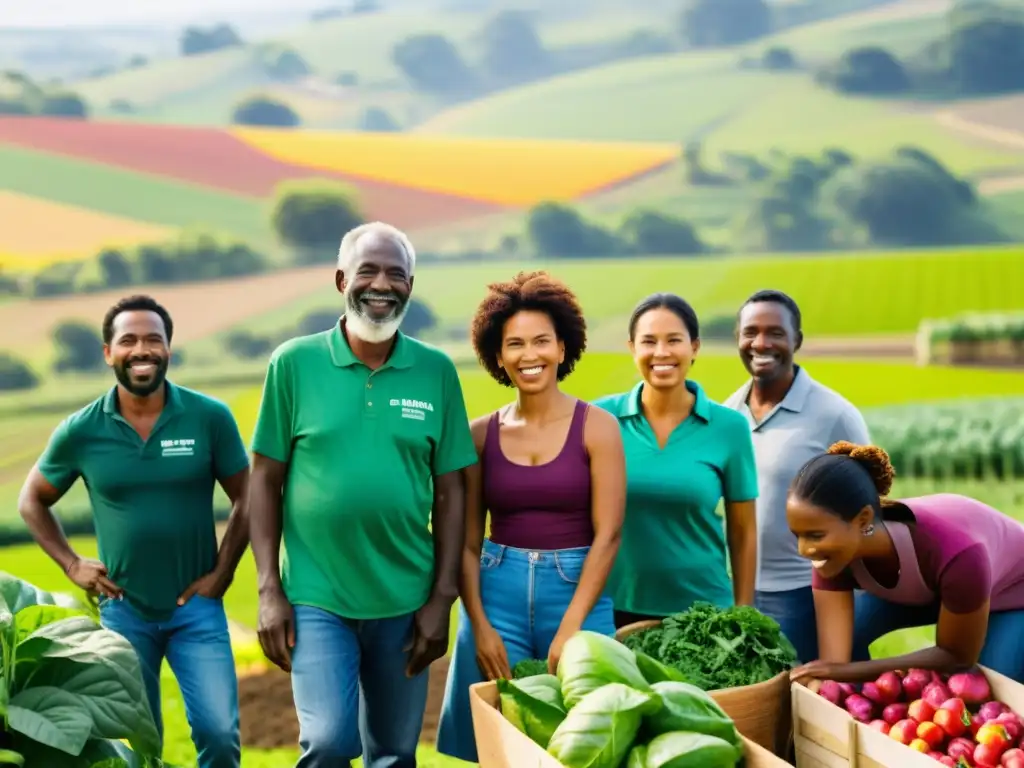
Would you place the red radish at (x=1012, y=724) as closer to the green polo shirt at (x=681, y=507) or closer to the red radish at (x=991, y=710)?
the red radish at (x=991, y=710)

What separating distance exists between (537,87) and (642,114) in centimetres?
205

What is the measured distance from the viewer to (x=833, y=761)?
324cm

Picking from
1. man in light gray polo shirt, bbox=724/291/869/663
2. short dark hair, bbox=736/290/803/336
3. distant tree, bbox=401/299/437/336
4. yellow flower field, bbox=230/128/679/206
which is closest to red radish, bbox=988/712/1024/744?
man in light gray polo shirt, bbox=724/291/869/663

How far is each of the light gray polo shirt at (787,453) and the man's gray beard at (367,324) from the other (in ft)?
4.71

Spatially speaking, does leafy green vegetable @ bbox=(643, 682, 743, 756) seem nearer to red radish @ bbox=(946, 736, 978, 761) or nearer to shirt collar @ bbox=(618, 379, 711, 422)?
red radish @ bbox=(946, 736, 978, 761)

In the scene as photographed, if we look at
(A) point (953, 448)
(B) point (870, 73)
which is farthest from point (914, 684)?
(B) point (870, 73)

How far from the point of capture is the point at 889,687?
342cm

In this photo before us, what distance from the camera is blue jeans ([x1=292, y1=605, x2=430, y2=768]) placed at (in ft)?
12.0

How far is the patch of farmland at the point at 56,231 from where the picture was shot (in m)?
20.1

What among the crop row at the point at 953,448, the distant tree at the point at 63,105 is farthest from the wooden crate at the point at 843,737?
the distant tree at the point at 63,105

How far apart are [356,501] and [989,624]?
77.1 inches

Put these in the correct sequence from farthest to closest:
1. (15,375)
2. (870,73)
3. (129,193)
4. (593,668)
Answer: (870,73)
(129,193)
(15,375)
(593,668)

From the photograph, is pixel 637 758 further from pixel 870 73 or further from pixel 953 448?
pixel 870 73

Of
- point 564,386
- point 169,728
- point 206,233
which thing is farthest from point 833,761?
point 206,233
